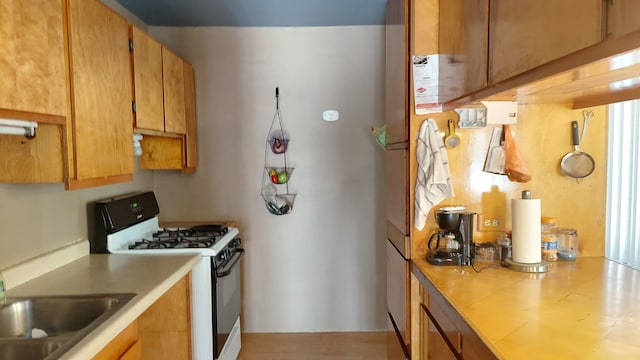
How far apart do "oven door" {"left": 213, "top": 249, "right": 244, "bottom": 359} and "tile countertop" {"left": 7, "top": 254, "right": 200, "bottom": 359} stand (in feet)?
1.11

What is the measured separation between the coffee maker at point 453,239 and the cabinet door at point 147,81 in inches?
63.0

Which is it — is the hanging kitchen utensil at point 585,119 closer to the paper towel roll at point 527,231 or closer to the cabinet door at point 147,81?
the paper towel roll at point 527,231

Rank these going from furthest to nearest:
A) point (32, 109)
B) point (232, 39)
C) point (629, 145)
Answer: point (232, 39) → point (629, 145) → point (32, 109)

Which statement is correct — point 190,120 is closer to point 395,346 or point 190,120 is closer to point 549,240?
point 395,346

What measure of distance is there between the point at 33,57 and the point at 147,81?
91 cm

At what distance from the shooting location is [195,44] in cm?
319

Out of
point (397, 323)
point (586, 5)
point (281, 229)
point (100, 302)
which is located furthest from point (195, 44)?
point (586, 5)

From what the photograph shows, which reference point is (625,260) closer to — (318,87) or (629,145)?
(629,145)

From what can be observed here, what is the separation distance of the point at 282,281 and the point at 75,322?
1.85 meters

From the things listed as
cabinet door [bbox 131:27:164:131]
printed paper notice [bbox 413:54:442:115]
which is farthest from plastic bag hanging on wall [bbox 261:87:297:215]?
printed paper notice [bbox 413:54:442:115]

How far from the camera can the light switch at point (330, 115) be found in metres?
3.21

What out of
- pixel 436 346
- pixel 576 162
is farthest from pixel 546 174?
pixel 436 346

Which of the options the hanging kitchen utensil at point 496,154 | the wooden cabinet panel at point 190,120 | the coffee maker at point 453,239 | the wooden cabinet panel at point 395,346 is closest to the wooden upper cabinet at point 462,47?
the hanging kitchen utensil at point 496,154

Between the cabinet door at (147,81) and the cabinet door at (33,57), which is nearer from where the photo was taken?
the cabinet door at (33,57)
